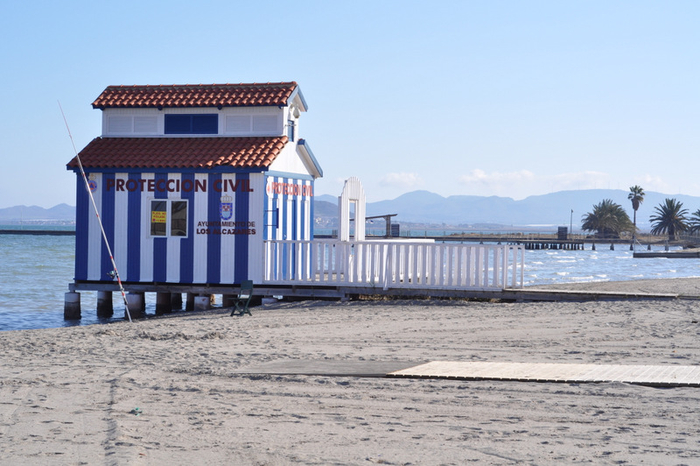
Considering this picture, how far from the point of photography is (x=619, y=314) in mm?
13641

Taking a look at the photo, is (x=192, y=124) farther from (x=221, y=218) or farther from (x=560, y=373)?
(x=560, y=373)

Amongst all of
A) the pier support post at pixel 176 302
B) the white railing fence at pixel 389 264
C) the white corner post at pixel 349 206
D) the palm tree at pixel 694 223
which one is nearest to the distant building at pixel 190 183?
the white railing fence at pixel 389 264

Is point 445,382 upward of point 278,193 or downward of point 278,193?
downward

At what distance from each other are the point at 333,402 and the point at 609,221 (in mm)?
115939

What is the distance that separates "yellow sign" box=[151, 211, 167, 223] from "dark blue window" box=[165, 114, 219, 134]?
7.29ft

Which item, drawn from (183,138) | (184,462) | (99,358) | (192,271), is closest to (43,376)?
(99,358)

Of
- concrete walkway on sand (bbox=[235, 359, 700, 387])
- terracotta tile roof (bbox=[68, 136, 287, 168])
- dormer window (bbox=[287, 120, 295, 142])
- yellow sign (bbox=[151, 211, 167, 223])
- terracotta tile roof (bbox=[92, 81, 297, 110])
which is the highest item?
terracotta tile roof (bbox=[92, 81, 297, 110])

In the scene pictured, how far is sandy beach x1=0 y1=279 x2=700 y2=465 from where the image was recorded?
5625mm

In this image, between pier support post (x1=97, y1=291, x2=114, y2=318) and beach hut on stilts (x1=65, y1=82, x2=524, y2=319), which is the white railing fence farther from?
pier support post (x1=97, y1=291, x2=114, y2=318)

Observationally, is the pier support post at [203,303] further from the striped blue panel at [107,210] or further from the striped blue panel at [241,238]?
the striped blue panel at [107,210]

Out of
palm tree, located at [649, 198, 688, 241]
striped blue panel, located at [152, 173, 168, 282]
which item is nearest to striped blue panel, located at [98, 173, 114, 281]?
striped blue panel, located at [152, 173, 168, 282]

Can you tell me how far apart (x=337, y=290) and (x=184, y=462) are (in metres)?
11.7

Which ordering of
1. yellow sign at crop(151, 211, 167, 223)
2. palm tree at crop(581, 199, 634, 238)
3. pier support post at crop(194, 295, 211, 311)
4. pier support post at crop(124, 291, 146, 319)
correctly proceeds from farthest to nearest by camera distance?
1. palm tree at crop(581, 199, 634, 238)
2. pier support post at crop(124, 291, 146, 319)
3. pier support post at crop(194, 295, 211, 311)
4. yellow sign at crop(151, 211, 167, 223)

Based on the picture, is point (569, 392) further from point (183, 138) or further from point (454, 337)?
point (183, 138)
